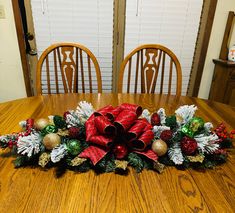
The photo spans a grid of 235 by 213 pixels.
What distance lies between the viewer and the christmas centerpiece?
56cm

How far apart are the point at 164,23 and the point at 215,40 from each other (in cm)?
62

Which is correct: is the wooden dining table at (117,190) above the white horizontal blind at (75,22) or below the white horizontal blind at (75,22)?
below

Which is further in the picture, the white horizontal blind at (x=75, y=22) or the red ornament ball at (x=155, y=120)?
the white horizontal blind at (x=75, y=22)

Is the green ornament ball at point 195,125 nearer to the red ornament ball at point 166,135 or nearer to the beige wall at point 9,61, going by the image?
the red ornament ball at point 166,135

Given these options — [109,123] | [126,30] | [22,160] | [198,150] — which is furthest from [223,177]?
[126,30]

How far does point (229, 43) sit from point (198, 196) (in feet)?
7.34

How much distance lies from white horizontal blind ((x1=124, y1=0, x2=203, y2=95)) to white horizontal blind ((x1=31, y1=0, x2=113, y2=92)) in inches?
9.1

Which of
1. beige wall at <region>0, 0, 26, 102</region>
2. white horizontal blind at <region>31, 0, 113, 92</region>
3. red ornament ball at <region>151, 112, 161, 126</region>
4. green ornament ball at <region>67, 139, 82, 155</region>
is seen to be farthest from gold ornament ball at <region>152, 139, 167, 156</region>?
beige wall at <region>0, 0, 26, 102</region>

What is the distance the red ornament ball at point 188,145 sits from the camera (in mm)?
573

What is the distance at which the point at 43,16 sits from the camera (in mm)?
1931

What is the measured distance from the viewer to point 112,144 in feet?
1.90

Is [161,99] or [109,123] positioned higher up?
[109,123]

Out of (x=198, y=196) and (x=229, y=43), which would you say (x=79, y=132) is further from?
(x=229, y=43)

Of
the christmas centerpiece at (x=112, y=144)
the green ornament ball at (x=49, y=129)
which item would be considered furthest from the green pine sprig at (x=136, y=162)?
the green ornament ball at (x=49, y=129)
